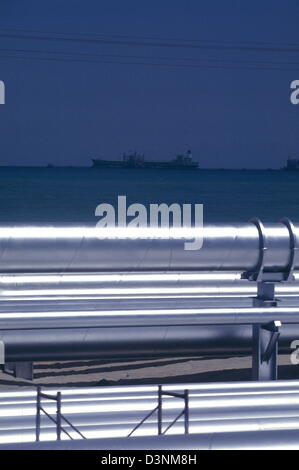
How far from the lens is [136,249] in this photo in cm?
493

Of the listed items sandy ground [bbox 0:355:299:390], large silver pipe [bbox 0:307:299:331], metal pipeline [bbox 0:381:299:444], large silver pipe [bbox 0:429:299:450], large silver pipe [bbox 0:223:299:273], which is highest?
large silver pipe [bbox 0:223:299:273]

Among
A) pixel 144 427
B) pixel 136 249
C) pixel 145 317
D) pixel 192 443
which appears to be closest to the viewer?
pixel 192 443

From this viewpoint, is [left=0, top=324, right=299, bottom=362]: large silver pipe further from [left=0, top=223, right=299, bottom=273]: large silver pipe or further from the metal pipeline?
the metal pipeline

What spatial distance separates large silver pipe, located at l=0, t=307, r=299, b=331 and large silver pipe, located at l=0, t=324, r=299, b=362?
0.55m

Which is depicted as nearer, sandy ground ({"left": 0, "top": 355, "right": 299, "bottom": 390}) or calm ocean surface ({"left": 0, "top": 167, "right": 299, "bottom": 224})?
sandy ground ({"left": 0, "top": 355, "right": 299, "bottom": 390})

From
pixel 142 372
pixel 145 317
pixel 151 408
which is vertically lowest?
pixel 151 408

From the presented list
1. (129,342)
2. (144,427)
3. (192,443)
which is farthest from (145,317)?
(192,443)

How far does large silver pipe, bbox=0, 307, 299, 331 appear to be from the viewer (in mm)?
4301

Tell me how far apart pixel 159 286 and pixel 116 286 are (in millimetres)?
383

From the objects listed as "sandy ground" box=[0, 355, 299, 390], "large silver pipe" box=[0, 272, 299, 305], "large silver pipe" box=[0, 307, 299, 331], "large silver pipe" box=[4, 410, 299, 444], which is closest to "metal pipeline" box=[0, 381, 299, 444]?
"large silver pipe" box=[4, 410, 299, 444]

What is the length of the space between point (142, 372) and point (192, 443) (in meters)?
5.93

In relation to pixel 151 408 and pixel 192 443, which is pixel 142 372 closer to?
pixel 151 408
